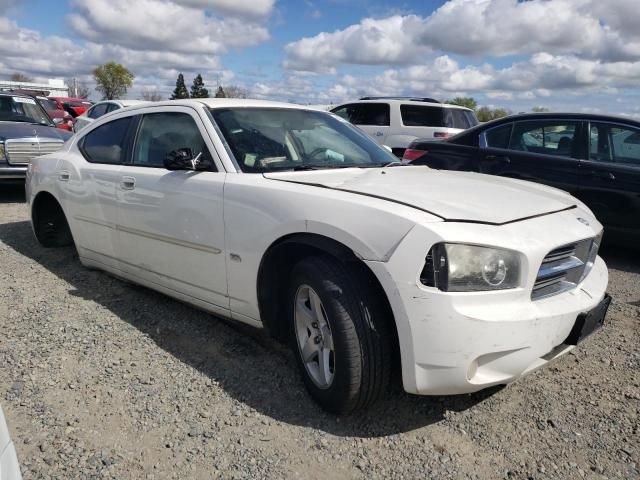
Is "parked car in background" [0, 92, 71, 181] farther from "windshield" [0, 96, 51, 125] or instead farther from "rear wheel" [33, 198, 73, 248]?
"rear wheel" [33, 198, 73, 248]

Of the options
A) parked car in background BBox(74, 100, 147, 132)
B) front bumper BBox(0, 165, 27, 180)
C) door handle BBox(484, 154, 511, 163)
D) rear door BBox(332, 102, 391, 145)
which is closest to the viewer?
door handle BBox(484, 154, 511, 163)

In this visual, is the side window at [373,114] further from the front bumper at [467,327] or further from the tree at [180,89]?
the tree at [180,89]

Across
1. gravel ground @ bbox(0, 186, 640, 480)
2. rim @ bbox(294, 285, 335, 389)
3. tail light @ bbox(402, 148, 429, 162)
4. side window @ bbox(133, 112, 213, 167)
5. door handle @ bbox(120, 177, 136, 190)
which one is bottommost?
gravel ground @ bbox(0, 186, 640, 480)

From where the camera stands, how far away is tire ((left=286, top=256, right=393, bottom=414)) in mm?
2377

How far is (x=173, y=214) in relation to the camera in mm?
3385

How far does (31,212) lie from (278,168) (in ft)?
11.0

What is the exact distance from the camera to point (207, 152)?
3.34 m

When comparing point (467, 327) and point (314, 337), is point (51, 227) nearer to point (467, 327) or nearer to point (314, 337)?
point (314, 337)

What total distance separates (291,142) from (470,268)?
5.58 feet

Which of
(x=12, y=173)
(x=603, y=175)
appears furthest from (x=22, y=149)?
(x=603, y=175)

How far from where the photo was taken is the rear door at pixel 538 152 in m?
5.50

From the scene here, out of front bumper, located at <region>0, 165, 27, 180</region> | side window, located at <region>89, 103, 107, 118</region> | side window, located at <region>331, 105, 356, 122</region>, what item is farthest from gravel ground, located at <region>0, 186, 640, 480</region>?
side window, located at <region>89, 103, 107, 118</region>

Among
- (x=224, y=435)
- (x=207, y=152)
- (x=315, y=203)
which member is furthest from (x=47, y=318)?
(x=315, y=203)

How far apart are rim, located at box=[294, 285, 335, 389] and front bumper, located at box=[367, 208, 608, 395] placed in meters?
0.46
